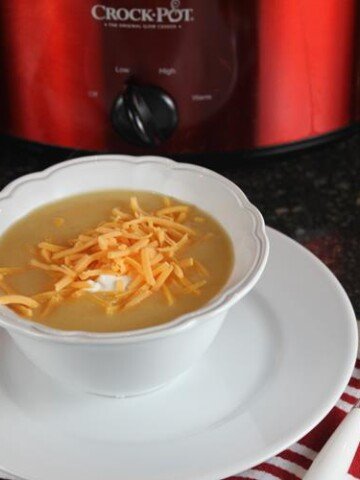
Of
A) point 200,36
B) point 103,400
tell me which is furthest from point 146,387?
point 200,36

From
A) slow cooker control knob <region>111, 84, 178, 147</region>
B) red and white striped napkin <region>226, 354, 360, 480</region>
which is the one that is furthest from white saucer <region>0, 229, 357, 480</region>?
slow cooker control knob <region>111, 84, 178, 147</region>

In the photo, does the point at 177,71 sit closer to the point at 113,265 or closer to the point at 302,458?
the point at 113,265

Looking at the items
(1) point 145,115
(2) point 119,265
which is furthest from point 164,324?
(1) point 145,115

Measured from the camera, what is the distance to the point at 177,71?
1011mm

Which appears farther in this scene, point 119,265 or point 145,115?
point 145,115

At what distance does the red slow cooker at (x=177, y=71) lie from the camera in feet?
3.24

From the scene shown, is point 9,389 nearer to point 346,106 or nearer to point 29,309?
point 29,309

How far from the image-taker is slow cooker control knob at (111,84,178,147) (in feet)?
3.32

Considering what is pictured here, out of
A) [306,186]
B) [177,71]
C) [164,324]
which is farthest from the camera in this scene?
[306,186]

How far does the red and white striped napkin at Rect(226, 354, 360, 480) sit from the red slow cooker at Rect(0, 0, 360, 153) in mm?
372

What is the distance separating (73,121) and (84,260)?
33cm

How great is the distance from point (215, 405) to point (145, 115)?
0.35m

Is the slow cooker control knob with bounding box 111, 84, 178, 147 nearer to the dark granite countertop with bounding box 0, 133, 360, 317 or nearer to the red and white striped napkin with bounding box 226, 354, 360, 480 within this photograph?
the dark granite countertop with bounding box 0, 133, 360, 317

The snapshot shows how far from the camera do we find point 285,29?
1.01 m
